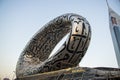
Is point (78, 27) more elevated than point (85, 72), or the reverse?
point (78, 27)

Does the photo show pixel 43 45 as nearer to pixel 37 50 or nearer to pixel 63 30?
pixel 37 50

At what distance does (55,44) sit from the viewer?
8.25 m

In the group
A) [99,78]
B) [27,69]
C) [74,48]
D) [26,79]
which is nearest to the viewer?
[99,78]

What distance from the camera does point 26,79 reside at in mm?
6250

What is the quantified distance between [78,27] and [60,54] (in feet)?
3.22

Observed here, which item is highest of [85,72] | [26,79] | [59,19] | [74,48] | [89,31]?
[59,19]

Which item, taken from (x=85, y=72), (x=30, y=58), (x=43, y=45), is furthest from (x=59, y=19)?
(x=85, y=72)

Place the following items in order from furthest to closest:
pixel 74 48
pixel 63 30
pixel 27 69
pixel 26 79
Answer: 1. pixel 63 30
2. pixel 27 69
3. pixel 26 79
4. pixel 74 48

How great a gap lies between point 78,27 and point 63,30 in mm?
1929

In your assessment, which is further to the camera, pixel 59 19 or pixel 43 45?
pixel 43 45

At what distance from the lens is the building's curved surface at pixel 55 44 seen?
5.68 metres

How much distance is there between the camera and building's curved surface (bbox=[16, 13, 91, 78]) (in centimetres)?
568

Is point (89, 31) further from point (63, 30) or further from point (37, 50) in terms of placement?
point (37, 50)

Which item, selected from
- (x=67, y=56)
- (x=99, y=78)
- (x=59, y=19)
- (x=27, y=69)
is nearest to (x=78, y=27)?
(x=67, y=56)
